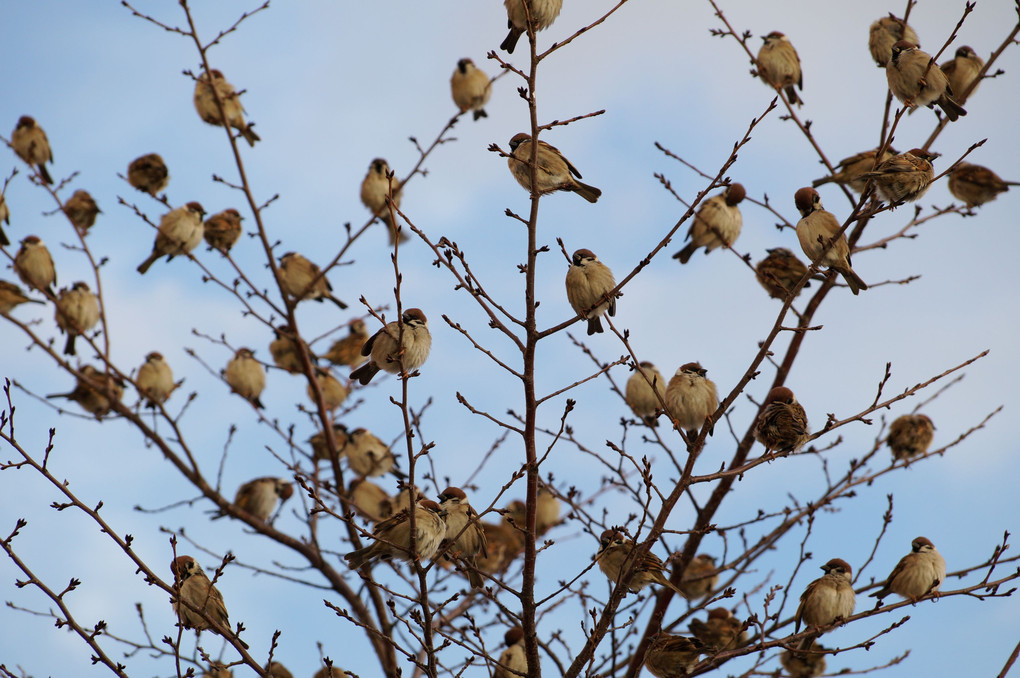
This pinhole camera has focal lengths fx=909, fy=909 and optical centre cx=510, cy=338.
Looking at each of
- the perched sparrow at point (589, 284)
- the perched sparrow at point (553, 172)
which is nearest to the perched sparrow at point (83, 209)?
the perched sparrow at point (553, 172)

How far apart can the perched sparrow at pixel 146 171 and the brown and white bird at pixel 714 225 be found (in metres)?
5.97

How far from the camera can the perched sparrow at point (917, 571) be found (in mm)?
6051

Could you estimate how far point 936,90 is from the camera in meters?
6.09

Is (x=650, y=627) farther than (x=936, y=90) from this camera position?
No

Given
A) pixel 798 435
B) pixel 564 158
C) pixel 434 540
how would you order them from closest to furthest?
pixel 434 540 → pixel 798 435 → pixel 564 158

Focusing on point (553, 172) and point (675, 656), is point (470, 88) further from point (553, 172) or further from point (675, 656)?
point (675, 656)

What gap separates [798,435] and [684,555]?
100 centimetres

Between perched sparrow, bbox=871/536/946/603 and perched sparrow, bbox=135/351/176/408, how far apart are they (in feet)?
25.5

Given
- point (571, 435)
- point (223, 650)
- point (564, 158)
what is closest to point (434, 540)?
point (571, 435)

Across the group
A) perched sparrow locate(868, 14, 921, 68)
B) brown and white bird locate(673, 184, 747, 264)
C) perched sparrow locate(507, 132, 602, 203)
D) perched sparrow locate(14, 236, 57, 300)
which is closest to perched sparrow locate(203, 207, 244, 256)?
perched sparrow locate(14, 236, 57, 300)

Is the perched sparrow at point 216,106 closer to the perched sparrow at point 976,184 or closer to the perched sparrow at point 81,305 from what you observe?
the perched sparrow at point 81,305

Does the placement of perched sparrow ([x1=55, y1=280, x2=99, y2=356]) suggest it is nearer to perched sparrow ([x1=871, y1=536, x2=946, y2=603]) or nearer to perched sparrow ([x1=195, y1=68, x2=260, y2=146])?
perched sparrow ([x1=195, y1=68, x2=260, y2=146])

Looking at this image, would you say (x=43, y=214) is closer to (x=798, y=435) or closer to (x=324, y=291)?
(x=324, y=291)

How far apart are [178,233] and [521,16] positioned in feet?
17.9
